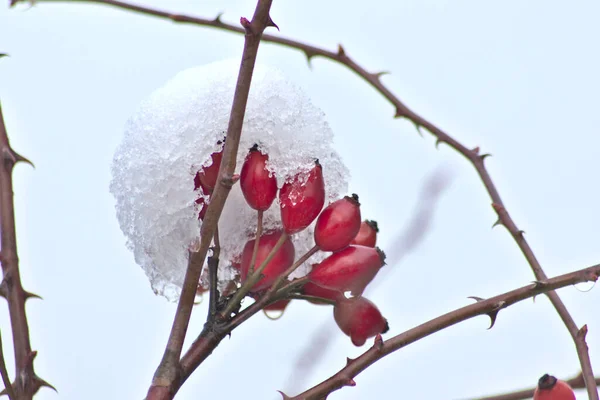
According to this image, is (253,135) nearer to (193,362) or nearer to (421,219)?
(193,362)

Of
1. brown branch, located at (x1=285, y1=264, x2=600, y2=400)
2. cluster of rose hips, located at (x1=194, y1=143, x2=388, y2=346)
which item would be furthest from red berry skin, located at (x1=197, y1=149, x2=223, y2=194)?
brown branch, located at (x1=285, y1=264, x2=600, y2=400)

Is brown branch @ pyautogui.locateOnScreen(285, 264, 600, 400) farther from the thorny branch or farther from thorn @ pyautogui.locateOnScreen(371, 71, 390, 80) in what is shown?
thorn @ pyautogui.locateOnScreen(371, 71, 390, 80)

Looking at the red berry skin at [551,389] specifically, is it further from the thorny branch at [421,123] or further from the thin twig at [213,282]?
the thin twig at [213,282]

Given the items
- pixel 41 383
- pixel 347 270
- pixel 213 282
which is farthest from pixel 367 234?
pixel 41 383

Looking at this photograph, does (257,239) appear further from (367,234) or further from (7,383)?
(7,383)

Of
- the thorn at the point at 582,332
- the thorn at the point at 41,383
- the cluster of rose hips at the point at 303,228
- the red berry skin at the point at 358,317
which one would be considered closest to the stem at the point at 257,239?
the cluster of rose hips at the point at 303,228

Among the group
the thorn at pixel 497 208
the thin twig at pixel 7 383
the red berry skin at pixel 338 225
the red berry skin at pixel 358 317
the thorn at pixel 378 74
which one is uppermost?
the thorn at pixel 378 74

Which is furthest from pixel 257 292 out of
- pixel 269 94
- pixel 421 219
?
pixel 421 219
